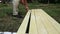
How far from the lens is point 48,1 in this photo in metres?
12.3

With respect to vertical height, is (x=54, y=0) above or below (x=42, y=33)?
below

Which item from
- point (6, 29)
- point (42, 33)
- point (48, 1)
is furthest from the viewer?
point (48, 1)

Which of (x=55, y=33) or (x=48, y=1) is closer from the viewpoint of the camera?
(x=55, y=33)

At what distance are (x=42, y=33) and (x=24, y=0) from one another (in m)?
4.17

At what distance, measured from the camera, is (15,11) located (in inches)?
229

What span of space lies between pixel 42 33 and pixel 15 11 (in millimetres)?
4018

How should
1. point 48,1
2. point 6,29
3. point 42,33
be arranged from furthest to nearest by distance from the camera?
point 48,1, point 6,29, point 42,33

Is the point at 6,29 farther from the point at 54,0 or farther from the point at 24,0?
the point at 54,0

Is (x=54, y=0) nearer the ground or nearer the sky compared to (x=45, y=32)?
nearer the ground

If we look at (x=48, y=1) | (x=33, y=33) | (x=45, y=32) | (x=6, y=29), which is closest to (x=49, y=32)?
(x=45, y=32)

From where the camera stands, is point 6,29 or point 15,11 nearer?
point 6,29

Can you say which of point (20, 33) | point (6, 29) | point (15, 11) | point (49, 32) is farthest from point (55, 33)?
point (15, 11)

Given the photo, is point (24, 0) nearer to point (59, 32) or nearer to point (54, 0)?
point (59, 32)

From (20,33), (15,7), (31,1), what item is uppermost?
(20,33)
